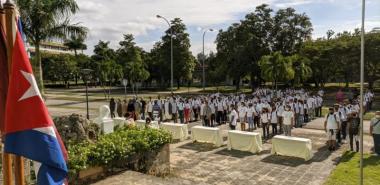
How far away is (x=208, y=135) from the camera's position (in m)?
16.1

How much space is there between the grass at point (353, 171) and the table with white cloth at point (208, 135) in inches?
198

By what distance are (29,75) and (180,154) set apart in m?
11.1

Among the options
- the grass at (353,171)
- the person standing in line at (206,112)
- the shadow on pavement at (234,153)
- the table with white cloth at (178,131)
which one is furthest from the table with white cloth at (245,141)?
the person standing in line at (206,112)

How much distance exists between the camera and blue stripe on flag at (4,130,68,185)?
3.79 metres

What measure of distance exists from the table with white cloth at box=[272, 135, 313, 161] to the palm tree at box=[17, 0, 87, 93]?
10135mm

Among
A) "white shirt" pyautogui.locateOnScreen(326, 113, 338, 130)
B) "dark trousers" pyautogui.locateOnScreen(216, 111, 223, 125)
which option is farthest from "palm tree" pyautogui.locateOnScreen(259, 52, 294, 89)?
"white shirt" pyautogui.locateOnScreen(326, 113, 338, 130)

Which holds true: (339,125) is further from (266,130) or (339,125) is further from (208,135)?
(208,135)

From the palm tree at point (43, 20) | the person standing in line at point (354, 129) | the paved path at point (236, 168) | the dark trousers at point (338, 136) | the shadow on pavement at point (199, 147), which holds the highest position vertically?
the palm tree at point (43, 20)

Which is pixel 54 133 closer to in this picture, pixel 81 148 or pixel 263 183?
pixel 81 148

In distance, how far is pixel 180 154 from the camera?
47.8 ft

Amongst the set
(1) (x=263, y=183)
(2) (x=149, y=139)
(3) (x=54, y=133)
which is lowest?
(1) (x=263, y=183)

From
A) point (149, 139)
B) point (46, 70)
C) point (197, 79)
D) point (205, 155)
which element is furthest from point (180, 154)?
point (197, 79)

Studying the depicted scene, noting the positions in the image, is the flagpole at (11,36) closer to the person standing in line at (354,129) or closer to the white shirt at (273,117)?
the person standing in line at (354,129)

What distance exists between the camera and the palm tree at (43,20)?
51.6 feet
